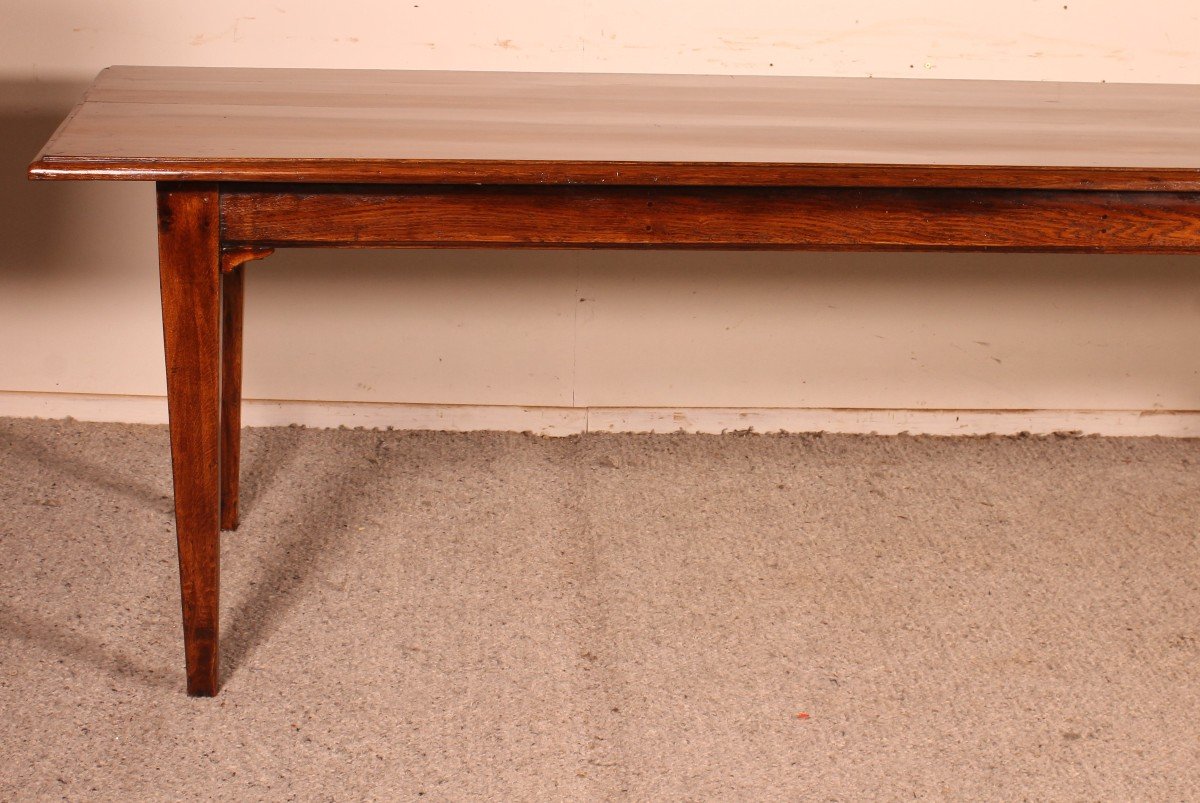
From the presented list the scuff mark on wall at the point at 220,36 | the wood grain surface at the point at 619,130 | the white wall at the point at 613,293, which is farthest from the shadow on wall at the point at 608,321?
the wood grain surface at the point at 619,130

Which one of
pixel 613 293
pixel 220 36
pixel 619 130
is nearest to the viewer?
pixel 619 130

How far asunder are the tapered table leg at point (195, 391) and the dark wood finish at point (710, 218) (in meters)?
0.03

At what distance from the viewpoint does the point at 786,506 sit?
5.73ft

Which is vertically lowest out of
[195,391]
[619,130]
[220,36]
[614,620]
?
[614,620]

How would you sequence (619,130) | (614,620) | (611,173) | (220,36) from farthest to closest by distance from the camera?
(220,36) → (614,620) → (619,130) → (611,173)

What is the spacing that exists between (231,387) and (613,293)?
0.61 metres

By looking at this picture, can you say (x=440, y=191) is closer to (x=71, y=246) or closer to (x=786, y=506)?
(x=786, y=506)

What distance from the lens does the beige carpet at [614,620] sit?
4.00 feet

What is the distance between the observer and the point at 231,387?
153 cm

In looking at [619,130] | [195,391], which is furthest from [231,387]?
[619,130]

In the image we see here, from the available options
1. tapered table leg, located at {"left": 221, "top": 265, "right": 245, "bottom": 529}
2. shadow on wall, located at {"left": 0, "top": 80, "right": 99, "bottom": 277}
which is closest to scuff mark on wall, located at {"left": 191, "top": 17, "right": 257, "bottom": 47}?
shadow on wall, located at {"left": 0, "top": 80, "right": 99, "bottom": 277}

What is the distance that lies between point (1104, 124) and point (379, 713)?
1.01 metres

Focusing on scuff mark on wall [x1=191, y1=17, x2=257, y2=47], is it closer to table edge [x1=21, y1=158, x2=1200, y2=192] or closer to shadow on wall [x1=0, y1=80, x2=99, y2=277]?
shadow on wall [x1=0, y1=80, x2=99, y2=277]

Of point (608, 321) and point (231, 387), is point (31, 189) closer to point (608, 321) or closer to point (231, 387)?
point (231, 387)
